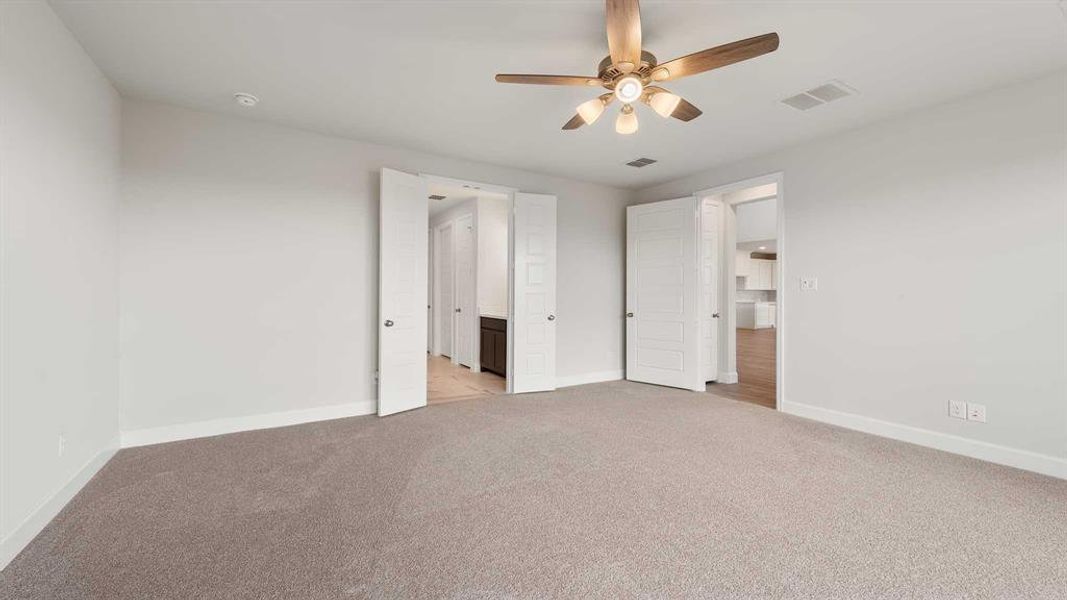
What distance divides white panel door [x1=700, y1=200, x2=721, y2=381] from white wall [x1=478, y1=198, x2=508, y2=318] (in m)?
2.68

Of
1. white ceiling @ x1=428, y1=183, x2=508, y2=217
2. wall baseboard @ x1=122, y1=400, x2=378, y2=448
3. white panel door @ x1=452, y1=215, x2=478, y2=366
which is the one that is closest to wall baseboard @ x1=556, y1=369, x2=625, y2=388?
white panel door @ x1=452, y1=215, x2=478, y2=366

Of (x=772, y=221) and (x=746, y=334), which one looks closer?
(x=772, y=221)

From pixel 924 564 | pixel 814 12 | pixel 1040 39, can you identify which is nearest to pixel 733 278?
pixel 1040 39

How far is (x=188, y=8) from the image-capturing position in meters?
2.24

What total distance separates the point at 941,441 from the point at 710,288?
8.92 ft

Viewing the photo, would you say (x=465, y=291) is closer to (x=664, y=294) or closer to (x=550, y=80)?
(x=664, y=294)

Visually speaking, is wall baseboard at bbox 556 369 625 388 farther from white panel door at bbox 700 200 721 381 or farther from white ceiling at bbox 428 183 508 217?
white ceiling at bbox 428 183 508 217

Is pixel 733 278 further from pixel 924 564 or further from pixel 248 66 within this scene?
pixel 248 66

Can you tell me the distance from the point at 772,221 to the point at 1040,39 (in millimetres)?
6943

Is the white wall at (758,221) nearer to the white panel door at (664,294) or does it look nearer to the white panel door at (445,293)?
the white panel door at (664,294)

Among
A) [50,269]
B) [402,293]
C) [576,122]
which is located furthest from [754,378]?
[50,269]

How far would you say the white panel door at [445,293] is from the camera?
7457 millimetres

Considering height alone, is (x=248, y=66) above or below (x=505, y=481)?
above

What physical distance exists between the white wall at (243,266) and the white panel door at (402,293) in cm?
19
